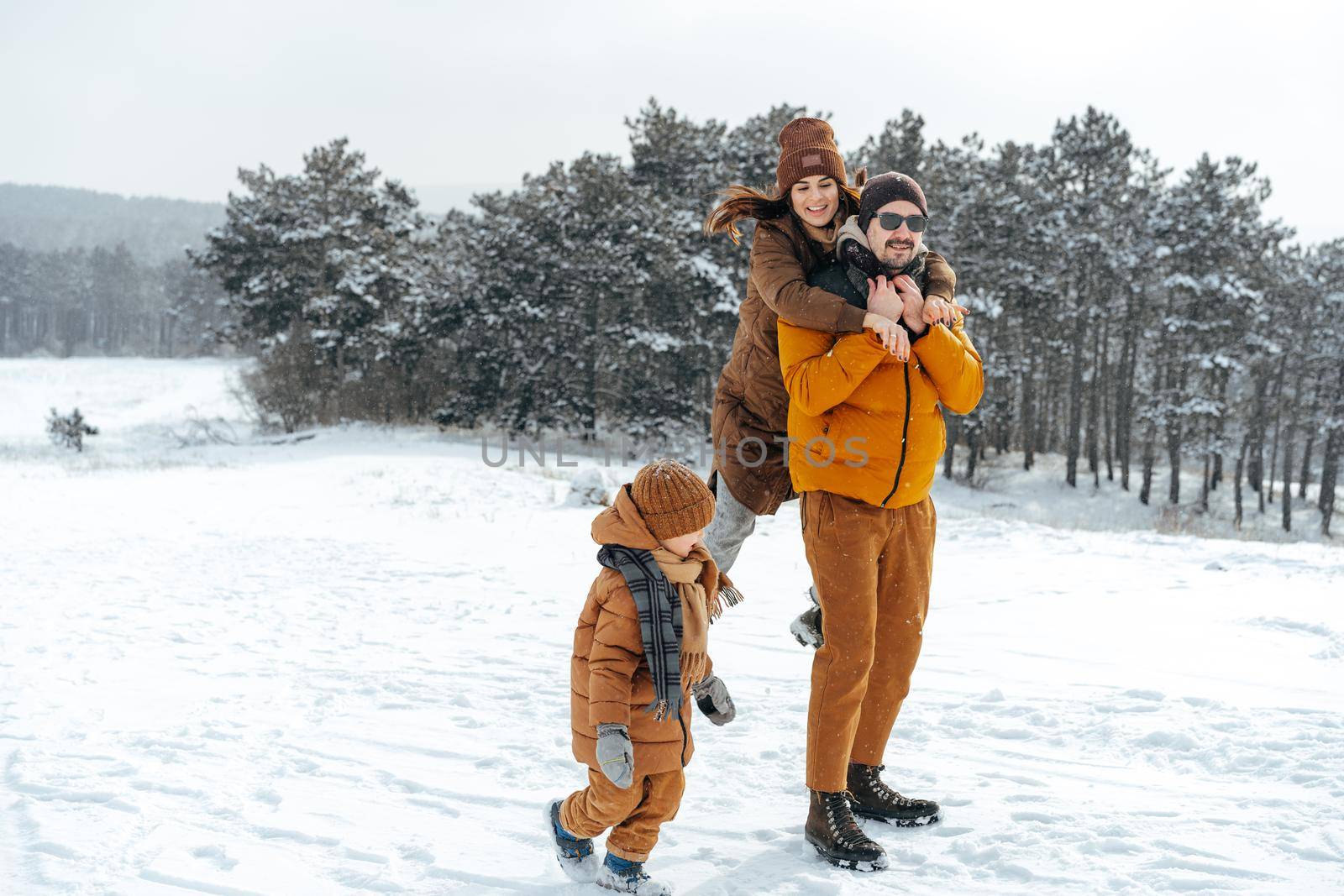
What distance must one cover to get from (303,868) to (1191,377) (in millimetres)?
35826

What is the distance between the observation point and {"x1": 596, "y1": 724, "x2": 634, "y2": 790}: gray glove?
2.46 metres

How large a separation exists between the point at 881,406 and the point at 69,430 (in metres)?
27.8

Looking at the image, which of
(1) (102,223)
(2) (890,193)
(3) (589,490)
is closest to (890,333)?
(2) (890,193)

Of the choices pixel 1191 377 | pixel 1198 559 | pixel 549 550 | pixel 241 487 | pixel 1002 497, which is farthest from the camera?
pixel 1191 377

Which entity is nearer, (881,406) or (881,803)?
(881,406)

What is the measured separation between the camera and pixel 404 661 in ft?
17.8

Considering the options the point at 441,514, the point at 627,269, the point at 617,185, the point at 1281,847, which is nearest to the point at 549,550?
the point at 441,514

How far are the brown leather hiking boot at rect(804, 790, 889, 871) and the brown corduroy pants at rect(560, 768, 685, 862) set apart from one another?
0.54 meters

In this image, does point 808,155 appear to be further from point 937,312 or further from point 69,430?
point 69,430

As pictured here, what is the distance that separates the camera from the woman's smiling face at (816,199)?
3299 mm

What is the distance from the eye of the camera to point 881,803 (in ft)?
10.4

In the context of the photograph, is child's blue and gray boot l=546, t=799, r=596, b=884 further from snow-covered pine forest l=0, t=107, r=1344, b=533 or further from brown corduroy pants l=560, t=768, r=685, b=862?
snow-covered pine forest l=0, t=107, r=1344, b=533

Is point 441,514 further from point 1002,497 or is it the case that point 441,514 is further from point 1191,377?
point 1191,377

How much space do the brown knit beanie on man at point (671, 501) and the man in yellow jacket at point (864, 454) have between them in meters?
0.53
